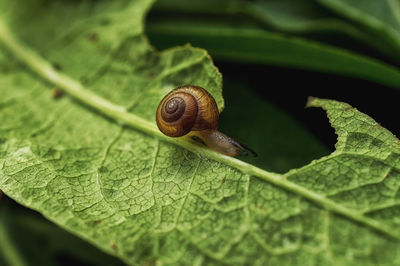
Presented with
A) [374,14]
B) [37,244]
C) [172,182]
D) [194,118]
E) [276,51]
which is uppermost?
[374,14]

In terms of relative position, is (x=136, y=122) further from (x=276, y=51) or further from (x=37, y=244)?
(x=37, y=244)

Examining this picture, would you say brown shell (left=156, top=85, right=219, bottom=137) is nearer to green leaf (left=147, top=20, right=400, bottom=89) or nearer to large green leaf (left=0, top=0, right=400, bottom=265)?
large green leaf (left=0, top=0, right=400, bottom=265)

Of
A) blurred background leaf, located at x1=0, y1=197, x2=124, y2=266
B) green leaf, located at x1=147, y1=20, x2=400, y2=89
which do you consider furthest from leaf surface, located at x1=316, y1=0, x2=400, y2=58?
blurred background leaf, located at x1=0, y1=197, x2=124, y2=266

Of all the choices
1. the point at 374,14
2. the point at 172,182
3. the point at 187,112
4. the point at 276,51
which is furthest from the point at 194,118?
the point at 374,14

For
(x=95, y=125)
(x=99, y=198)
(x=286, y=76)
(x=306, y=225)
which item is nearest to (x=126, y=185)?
(x=99, y=198)

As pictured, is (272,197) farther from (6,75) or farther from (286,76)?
(6,75)

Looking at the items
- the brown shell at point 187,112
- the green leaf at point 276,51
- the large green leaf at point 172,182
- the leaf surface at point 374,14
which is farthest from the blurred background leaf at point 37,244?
the leaf surface at point 374,14
